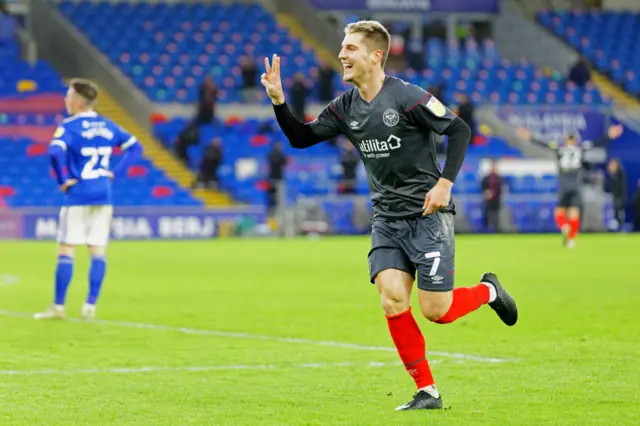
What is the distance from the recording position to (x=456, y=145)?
7254 mm

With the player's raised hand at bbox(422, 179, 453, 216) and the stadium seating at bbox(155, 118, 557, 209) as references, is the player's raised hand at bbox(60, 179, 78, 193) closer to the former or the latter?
the player's raised hand at bbox(422, 179, 453, 216)

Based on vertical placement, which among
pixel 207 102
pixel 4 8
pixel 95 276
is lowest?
pixel 95 276

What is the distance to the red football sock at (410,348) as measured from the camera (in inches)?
282

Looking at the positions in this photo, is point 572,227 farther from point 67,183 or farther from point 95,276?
point 67,183

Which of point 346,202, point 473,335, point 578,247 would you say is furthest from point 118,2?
point 473,335

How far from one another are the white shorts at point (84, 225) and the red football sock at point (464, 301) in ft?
18.4

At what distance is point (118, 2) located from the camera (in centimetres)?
4003

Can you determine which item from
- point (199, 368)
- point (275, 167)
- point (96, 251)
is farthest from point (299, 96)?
point (199, 368)

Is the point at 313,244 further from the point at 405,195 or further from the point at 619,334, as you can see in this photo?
the point at 405,195

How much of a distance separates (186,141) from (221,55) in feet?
16.9

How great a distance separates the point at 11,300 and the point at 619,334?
7.19 metres

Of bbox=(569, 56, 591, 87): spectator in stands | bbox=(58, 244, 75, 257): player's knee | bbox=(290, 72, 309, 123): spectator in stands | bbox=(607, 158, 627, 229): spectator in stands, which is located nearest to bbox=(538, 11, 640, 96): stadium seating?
bbox=(569, 56, 591, 87): spectator in stands

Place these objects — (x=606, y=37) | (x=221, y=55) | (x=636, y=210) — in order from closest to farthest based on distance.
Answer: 1. (x=636, y=210)
2. (x=221, y=55)
3. (x=606, y=37)

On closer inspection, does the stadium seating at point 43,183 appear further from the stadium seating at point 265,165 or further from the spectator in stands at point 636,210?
the spectator in stands at point 636,210
